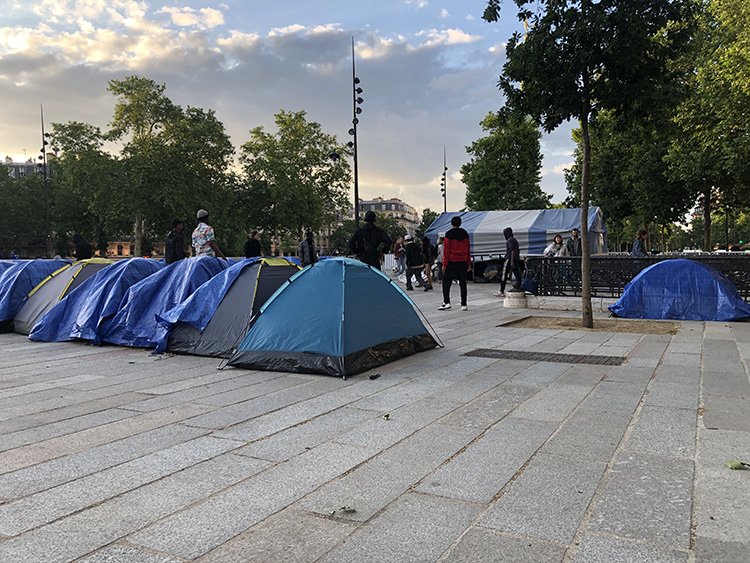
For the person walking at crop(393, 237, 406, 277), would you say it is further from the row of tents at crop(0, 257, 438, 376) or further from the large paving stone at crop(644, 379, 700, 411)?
the large paving stone at crop(644, 379, 700, 411)

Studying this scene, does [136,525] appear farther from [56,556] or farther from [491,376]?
[491,376]

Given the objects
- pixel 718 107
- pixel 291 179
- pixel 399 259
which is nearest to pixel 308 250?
pixel 399 259

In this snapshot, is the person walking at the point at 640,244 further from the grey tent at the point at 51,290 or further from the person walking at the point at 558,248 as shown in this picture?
the grey tent at the point at 51,290

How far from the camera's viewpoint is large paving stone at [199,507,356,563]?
235cm

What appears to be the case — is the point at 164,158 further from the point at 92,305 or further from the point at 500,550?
the point at 500,550

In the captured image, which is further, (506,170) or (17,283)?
(506,170)

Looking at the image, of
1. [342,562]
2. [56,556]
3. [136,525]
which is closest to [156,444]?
[136,525]

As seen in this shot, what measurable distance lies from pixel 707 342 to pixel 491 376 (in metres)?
3.97

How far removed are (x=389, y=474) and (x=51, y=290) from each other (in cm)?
899

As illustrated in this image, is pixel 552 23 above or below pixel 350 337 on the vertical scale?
above

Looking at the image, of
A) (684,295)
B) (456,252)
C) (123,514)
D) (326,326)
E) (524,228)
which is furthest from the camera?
(524,228)

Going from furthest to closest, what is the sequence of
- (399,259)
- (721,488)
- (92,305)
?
(399,259), (92,305), (721,488)

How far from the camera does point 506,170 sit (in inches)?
1721

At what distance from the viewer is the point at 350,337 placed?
6145mm
